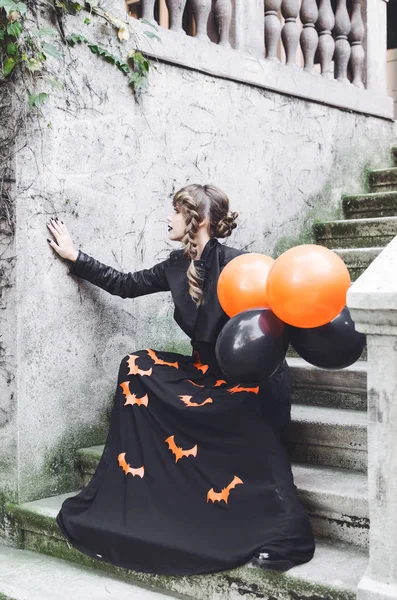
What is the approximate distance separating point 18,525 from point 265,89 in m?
3.20

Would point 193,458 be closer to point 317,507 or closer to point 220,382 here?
point 220,382

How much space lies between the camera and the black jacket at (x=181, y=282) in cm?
364

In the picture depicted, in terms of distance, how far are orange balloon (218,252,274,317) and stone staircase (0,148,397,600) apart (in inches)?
32.3

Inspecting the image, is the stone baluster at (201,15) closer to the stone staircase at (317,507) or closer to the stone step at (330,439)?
the stone staircase at (317,507)

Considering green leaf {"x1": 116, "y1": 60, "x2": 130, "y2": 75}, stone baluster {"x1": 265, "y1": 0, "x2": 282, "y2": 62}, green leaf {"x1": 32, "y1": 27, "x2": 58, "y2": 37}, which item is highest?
stone baluster {"x1": 265, "y1": 0, "x2": 282, "y2": 62}

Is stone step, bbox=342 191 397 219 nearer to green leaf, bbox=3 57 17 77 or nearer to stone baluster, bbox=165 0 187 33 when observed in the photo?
stone baluster, bbox=165 0 187 33

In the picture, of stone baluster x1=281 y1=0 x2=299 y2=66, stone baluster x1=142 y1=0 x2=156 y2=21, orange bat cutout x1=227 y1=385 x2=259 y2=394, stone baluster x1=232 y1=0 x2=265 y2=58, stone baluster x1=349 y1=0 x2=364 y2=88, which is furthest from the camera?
→ stone baluster x1=349 y1=0 x2=364 y2=88

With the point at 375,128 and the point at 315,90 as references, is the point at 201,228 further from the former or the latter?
the point at 375,128

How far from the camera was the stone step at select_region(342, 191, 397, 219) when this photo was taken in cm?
538

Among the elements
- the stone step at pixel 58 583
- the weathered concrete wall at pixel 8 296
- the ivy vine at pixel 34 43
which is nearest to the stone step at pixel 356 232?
the ivy vine at pixel 34 43

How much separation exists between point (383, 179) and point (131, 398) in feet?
10.8

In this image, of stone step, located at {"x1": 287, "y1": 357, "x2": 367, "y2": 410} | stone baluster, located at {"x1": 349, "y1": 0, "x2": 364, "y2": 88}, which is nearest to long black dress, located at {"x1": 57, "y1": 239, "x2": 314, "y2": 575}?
stone step, located at {"x1": 287, "y1": 357, "x2": 367, "y2": 410}

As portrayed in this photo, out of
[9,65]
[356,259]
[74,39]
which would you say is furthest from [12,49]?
[356,259]

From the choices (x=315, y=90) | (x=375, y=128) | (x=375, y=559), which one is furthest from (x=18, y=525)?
(x=375, y=128)
